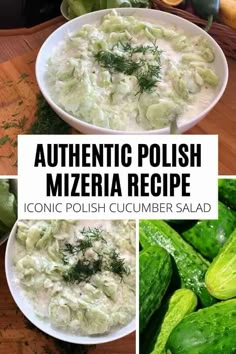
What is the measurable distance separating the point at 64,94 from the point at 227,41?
29 cm

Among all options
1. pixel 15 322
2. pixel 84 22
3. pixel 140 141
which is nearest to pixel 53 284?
pixel 15 322

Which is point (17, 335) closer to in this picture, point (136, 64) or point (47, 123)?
point (47, 123)

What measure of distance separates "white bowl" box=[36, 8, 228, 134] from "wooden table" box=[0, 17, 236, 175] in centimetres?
2

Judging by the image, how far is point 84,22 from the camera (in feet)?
3.35

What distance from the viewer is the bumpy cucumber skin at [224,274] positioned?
0.83 m

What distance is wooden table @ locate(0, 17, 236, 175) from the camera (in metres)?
0.89

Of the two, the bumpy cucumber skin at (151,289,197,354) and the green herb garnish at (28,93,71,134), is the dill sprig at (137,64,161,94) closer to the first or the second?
the green herb garnish at (28,93,71,134)

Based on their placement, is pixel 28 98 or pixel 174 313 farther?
pixel 28 98

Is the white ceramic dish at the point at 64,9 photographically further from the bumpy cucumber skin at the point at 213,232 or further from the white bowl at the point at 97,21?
the bumpy cucumber skin at the point at 213,232

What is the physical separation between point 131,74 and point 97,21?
159mm

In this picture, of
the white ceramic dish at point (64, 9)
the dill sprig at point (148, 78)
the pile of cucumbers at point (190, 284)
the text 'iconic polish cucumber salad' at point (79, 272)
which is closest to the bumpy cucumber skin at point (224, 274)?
the pile of cucumbers at point (190, 284)

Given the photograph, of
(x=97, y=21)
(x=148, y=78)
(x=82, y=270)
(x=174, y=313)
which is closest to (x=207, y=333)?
(x=174, y=313)

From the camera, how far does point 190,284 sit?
85 centimetres

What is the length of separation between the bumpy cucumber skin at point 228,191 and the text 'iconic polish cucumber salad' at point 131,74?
10 centimetres
